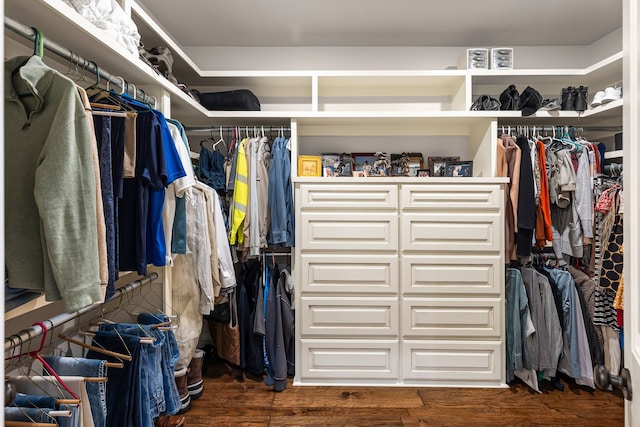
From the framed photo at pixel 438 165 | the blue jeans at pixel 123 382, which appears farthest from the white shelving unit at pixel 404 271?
the blue jeans at pixel 123 382

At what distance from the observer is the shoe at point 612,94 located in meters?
2.55

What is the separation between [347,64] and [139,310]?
232cm

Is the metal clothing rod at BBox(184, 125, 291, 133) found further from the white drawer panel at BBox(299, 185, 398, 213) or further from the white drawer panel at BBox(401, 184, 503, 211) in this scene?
the white drawer panel at BBox(401, 184, 503, 211)

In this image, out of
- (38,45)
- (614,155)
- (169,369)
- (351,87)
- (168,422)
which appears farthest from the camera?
(351,87)

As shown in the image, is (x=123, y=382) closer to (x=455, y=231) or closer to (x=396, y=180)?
(x=396, y=180)

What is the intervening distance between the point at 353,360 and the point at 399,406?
0.41 metres

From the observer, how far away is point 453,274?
2691mm

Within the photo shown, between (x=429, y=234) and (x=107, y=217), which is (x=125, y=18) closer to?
(x=107, y=217)

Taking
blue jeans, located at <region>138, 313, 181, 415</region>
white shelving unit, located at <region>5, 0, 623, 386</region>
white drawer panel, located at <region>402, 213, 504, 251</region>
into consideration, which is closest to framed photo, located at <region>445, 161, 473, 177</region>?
white shelving unit, located at <region>5, 0, 623, 386</region>

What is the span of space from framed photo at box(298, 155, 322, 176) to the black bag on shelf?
0.53 meters

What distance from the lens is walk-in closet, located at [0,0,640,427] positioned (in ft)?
7.80

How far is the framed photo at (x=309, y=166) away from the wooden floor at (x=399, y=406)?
1483 mm

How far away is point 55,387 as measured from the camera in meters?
1.26

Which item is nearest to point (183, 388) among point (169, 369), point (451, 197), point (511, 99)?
point (169, 369)
